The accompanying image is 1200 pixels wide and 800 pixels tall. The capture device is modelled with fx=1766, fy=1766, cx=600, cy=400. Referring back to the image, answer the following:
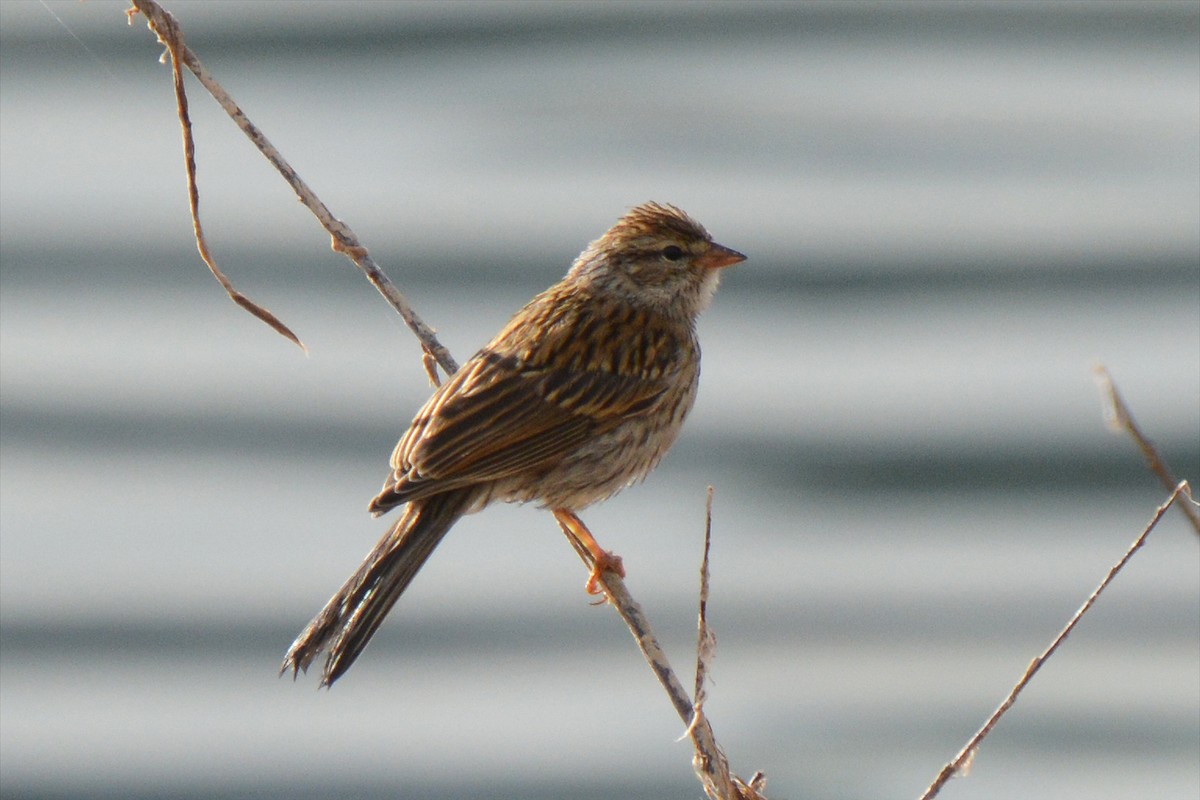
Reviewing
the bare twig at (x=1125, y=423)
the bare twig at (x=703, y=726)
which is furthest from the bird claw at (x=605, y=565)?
the bare twig at (x=1125, y=423)

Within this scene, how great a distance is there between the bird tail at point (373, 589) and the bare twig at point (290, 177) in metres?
0.41

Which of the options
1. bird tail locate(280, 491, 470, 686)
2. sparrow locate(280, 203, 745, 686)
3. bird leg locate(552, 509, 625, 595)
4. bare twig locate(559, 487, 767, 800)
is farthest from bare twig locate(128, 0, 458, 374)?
bare twig locate(559, 487, 767, 800)

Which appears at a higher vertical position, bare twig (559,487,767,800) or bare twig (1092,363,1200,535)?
bare twig (1092,363,1200,535)

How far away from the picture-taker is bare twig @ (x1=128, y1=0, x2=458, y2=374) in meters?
3.55

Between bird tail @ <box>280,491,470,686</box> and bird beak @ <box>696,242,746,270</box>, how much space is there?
1.30 m

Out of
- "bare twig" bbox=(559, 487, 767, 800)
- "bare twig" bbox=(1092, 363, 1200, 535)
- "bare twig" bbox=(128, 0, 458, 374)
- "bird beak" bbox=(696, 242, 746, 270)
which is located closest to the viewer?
"bare twig" bbox=(1092, 363, 1200, 535)

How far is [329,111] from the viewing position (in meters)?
7.12

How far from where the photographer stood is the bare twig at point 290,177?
3.55 metres

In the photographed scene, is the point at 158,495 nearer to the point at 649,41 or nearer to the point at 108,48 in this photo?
the point at 108,48

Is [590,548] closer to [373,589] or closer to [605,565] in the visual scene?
[605,565]

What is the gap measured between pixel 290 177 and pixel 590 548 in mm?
1560

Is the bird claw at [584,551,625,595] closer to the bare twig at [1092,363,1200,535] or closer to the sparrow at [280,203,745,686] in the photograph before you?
the sparrow at [280,203,745,686]

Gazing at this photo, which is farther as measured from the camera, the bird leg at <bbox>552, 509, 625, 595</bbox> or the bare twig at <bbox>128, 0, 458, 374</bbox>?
the bird leg at <bbox>552, 509, 625, 595</bbox>

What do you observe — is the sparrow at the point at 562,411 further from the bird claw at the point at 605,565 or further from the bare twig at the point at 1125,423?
the bare twig at the point at 1125,423
